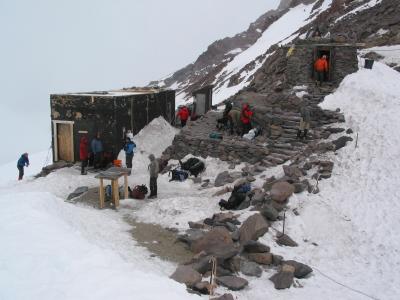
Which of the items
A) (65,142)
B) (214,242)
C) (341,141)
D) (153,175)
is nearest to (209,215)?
(214,242)

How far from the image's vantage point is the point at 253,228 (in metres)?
10.2

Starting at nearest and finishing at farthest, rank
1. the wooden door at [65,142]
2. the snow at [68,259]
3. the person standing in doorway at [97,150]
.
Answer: the snow at [68,259] → the person standing in doorway at [97,150] → the wooden door at [65,142]

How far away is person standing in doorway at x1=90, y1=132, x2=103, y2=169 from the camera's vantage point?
17.1m

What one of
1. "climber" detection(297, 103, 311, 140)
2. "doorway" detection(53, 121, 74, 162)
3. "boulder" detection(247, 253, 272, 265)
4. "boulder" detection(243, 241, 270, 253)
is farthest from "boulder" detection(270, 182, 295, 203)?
"doorway" detection(53, 121, 74, 162)

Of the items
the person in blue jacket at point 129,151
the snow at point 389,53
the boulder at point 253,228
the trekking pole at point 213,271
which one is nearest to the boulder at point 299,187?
the boulder at point 253,228

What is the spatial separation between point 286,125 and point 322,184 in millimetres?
4292

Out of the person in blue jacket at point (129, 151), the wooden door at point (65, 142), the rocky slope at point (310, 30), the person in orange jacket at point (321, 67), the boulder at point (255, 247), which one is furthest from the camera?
the rocky slope at point (310, 30)

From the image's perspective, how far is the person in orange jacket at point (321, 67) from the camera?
1814cm

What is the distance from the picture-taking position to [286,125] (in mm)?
16484

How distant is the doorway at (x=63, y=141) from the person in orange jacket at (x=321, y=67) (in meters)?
11.5

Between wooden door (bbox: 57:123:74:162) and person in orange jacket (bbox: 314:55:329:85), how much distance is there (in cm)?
1161

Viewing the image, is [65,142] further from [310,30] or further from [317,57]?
[310,30]

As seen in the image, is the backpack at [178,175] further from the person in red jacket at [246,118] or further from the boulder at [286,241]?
the boulder at [286,241]

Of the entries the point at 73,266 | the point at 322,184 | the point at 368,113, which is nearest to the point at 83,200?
the point at 73,266
